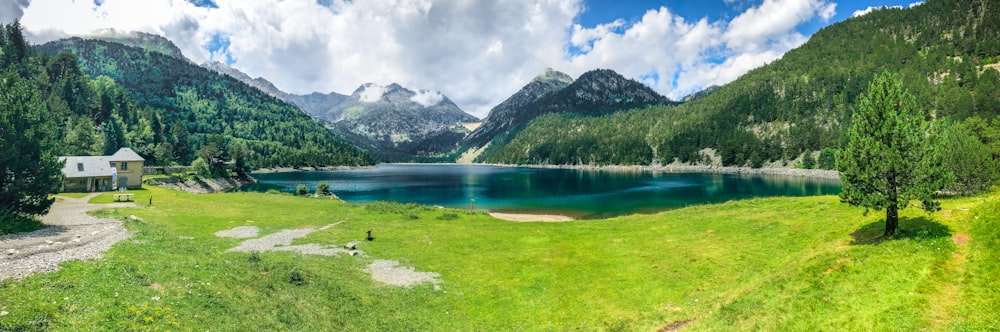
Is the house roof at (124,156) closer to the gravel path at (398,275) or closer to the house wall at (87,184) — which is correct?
the house wall at (87,184)

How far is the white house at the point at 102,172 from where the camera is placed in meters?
70.4

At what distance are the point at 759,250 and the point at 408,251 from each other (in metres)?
27.2

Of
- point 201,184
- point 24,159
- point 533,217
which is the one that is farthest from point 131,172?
point 533,217

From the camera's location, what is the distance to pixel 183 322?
15.5 meters

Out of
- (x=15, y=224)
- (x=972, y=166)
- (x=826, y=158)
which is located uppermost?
(x=826, y=158)

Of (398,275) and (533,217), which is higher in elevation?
(398,275)

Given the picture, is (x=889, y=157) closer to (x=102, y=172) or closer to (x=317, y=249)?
(x=317, y=249)

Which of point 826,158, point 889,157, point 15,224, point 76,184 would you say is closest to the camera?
point 889,157

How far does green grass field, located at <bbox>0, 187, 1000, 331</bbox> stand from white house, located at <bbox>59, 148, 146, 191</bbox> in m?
53.2

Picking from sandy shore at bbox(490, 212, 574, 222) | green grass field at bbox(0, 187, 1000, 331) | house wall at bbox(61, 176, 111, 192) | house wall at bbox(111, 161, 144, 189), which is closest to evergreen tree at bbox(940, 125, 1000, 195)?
green grass field at bbox(0, 187, 1000, 331)

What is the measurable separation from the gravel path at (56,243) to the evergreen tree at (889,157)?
4002 cm

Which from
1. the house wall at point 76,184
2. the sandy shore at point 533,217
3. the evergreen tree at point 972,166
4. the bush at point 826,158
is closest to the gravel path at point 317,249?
the sandy shore at point 533,217

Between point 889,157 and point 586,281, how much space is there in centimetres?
1726

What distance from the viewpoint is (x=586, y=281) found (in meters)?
26.2
